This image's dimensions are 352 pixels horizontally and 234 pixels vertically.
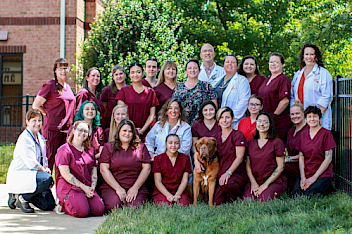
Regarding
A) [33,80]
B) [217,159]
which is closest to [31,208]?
[217,159]

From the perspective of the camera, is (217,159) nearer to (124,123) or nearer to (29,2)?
(124,123)

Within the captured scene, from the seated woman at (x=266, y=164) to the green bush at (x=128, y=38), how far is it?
439 cm

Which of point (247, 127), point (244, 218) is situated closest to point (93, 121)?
point (247, 127)

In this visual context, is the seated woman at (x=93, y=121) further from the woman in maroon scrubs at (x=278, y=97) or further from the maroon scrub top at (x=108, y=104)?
the woman in maroon scrubs at (x=278, y=97)

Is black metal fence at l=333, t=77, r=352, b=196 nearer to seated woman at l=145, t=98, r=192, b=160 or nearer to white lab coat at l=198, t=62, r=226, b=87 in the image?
white lab coat at l=198, t=62, r=226, b=87

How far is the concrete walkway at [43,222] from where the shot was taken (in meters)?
4.42

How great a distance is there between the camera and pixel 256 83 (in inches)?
269

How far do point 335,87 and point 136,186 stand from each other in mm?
3623

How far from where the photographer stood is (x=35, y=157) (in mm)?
5500

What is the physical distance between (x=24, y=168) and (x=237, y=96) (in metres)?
3.49

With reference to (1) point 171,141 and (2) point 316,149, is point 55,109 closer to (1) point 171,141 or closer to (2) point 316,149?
(1) point 171,141

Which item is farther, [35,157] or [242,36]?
[242,36]

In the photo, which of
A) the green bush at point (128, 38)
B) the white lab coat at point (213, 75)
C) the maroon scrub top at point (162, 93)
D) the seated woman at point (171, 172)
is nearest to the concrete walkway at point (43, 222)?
the seated woman at point (171, 172)

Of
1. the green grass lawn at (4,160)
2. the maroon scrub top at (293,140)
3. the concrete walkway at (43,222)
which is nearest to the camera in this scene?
the concrete walkway at (43,222)
